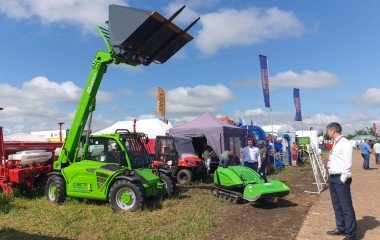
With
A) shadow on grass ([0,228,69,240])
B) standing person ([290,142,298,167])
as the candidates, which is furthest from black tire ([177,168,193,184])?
standing person ([290,142,298,167])

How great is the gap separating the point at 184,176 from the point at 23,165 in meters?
5.44

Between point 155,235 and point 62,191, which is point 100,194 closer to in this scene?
point 62,191

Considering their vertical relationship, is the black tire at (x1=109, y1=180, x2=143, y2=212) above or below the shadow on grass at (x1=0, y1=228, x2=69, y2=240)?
above

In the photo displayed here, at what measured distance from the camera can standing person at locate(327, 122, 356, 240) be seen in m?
6.00

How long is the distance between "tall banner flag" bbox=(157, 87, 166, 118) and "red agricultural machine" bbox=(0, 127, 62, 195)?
1517 centimetres

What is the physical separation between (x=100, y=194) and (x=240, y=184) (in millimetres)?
3331

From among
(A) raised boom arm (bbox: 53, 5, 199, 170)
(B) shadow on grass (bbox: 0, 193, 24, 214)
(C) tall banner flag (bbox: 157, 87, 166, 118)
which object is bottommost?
(B) shadow on grass (bbox: 0, 193, 24, 214)

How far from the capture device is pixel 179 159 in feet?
45.9

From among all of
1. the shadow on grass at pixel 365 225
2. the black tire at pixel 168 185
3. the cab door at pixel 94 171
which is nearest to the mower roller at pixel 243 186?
the black tire at pixel 168 185

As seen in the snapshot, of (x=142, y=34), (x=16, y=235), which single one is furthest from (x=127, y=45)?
(x=16, y=235)

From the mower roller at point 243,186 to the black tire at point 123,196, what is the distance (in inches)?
95.8

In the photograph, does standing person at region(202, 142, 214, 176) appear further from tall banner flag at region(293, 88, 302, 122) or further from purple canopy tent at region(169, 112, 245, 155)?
tall banner flag at region(293, 88, 302, 122)

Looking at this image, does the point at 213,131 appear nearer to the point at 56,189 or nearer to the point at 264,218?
the point at 56,189

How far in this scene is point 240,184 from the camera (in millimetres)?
9312
